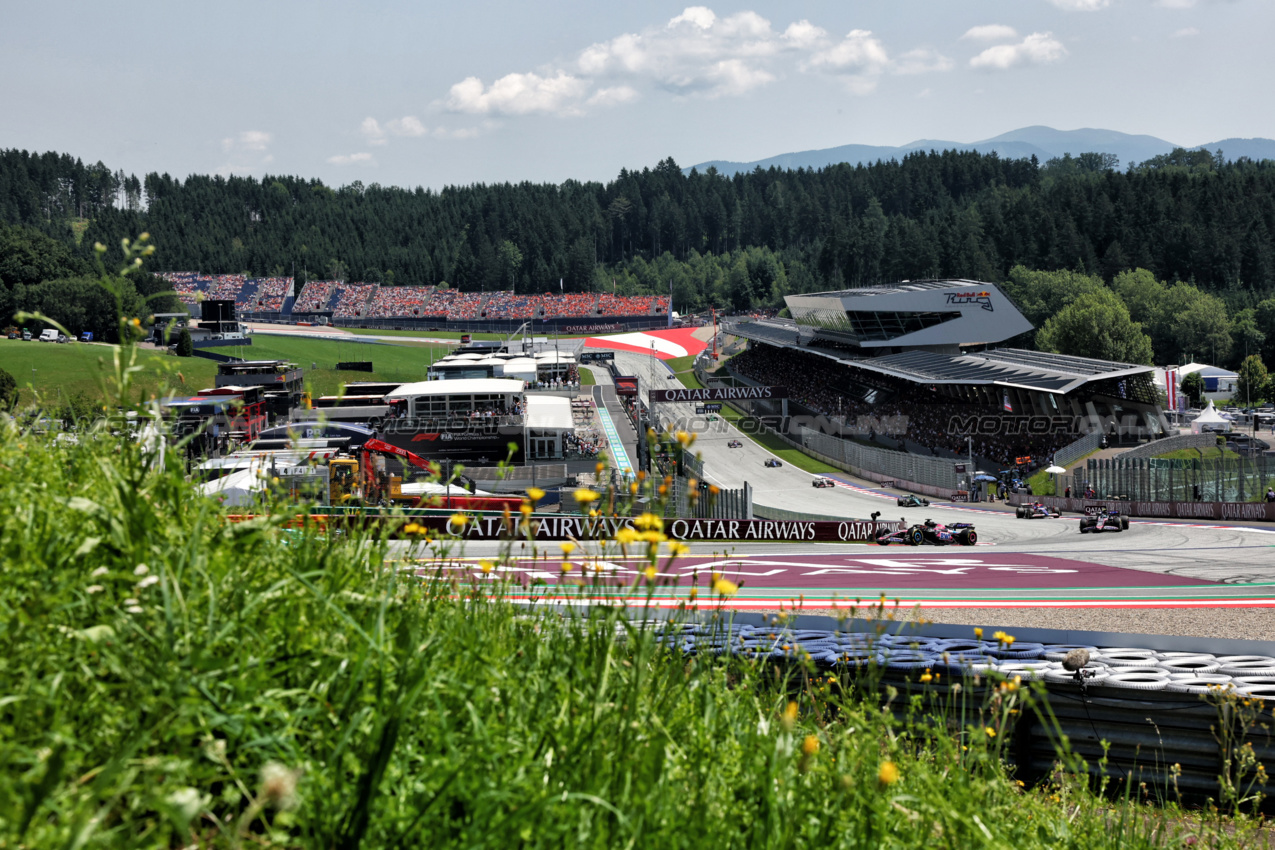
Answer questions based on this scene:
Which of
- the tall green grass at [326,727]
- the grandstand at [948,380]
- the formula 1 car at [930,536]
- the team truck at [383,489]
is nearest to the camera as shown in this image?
the tall green grass at [326,727]

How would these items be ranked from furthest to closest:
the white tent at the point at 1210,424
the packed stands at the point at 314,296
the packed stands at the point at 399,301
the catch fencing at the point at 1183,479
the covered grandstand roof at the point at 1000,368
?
the packed stands at the point at 314,296, the packed stands at the point at 399,301, the white tent at the point at 1210,424, the covered grandstand roof at the point at 1000,368, the catch fencing at the point at 1183,479

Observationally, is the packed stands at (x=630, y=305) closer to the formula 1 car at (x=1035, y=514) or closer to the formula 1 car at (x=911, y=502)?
the formula 1 car at (x=911, y=502)

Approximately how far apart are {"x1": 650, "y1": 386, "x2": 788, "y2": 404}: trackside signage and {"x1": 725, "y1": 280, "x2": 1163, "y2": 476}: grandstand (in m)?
3.32

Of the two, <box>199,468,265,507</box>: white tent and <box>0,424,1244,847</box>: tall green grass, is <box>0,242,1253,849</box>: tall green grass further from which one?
<box>199,468,265,507</box>: white tent

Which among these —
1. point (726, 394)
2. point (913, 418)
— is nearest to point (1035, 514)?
point (913, 418)

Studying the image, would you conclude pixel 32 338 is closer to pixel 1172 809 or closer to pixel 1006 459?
pixel 1006 459

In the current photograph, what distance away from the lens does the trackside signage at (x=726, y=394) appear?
80.1m

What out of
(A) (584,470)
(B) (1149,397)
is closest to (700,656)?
(A) (584,470)

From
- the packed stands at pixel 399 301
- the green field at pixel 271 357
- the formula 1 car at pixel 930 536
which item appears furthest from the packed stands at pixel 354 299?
the formula 1 car at pixel 930 536

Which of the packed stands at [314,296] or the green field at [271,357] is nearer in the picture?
the green field at [271,357]

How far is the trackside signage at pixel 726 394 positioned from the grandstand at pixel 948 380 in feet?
10.9

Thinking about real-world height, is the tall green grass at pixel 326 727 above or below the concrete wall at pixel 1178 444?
above

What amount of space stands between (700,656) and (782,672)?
101 inches

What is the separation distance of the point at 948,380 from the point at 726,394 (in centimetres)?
2138
